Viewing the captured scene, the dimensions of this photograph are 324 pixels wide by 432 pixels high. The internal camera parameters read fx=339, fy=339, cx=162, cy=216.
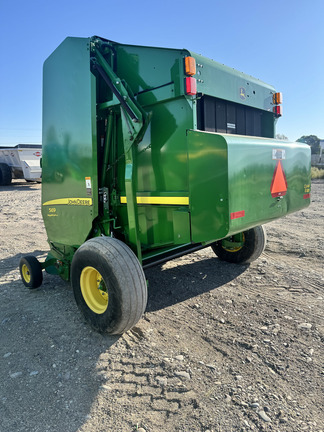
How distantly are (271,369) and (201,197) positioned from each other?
57.1 inches

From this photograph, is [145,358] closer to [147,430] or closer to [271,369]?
[147,430]

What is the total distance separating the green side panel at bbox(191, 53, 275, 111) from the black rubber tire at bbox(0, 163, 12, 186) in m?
14.9

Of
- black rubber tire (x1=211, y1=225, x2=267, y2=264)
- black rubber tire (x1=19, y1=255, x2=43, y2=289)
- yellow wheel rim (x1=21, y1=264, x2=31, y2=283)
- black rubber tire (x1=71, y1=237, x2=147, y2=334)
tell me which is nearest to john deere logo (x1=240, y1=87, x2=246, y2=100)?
black rubber tire (x1=211, y1=225, x2=267, y2=264)

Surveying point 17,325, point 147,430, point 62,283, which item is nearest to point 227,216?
point 147,430

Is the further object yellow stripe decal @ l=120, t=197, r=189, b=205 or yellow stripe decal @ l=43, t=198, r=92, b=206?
yellow stripe decal @ l=43, t=198, r=92, b=206

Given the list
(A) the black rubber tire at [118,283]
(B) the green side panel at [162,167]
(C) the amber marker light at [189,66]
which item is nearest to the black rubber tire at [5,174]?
(B) the green side panel at [162,167]

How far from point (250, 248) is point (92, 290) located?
2445mm

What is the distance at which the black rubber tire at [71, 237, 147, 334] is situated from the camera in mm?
2850

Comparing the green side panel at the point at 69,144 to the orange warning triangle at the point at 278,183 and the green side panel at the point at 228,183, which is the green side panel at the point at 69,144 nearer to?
the green side panel at the point at 228,183

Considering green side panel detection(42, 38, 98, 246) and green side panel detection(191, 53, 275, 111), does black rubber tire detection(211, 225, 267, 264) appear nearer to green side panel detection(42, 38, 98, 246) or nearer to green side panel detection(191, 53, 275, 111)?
green side panel detection(191, 53, 275, 111)

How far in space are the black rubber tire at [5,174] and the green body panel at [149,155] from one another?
1360 centimetres

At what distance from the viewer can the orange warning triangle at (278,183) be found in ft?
10.6

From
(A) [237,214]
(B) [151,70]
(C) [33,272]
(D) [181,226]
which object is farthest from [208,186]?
(C) [33,272]

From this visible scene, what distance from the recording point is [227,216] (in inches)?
107
